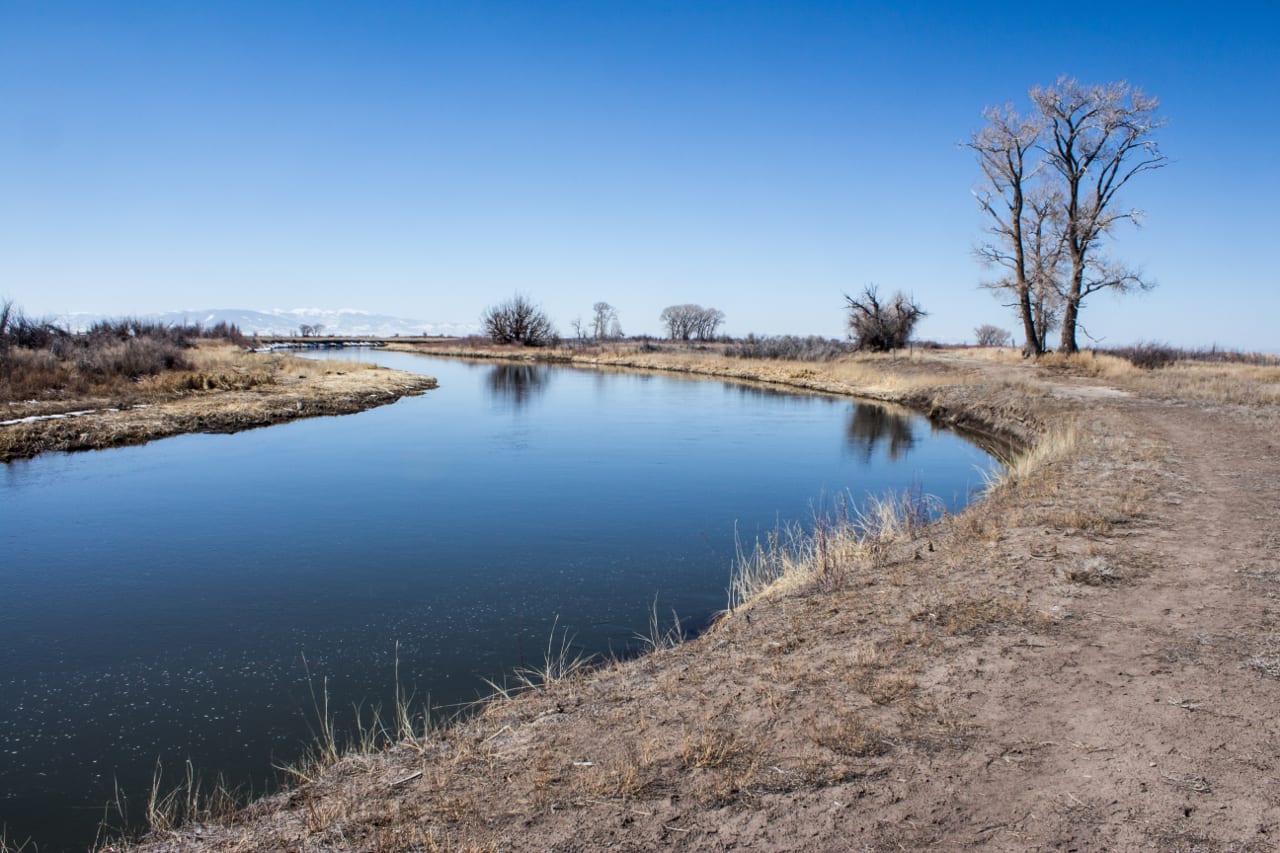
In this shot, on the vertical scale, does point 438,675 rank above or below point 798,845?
below

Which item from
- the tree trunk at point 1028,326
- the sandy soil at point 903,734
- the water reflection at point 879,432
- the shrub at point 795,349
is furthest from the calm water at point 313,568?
the shrub at point 795,349

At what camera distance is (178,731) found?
5660 millimetres

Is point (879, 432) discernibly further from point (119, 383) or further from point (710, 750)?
point (119, 383)

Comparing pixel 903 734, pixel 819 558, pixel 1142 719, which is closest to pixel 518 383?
pixel 819 558

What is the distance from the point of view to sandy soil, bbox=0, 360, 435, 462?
57.5 ft

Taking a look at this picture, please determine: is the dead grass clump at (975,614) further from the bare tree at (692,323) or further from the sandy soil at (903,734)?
the bare tree at (692,323)

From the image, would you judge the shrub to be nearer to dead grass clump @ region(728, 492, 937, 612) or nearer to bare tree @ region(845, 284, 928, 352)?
bare tree @ region(845, 284, 928, 352)

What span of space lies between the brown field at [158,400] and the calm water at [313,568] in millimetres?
1167

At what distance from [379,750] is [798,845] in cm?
309

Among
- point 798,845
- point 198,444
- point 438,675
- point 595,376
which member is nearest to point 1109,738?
point 798,845

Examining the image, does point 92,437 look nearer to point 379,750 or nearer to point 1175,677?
point 379,750

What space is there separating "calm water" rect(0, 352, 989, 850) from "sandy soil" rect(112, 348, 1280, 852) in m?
1.46

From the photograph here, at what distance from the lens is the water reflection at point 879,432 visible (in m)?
20.0

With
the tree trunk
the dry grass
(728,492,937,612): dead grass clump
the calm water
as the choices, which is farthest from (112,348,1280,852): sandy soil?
the tree trunk
